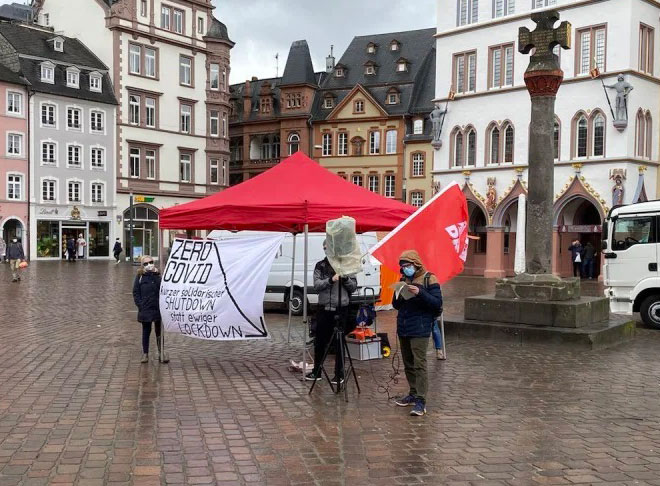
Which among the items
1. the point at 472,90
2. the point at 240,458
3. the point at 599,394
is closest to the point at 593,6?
the point at 472,90

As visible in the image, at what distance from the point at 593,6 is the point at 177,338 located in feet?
93.2

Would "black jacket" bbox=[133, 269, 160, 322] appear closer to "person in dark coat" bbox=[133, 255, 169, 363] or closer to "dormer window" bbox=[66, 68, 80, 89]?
"person in dark coat" bbox=[133, 255, 169, 363]

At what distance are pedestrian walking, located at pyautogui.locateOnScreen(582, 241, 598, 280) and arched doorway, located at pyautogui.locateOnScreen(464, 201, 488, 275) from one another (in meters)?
5.85

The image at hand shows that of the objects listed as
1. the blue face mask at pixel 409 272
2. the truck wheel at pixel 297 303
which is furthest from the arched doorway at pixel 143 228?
the blue face mask at pixel 409 272

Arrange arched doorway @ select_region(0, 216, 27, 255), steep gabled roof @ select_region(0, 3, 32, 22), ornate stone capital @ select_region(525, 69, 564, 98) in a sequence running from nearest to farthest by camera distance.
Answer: ornate stone capital @ select_region(525, 69, 564, 98) → arched doorway @ select_region(0, 216, 27, 255) → steep gabled roof @ select_region(0, 3, 32, 22)

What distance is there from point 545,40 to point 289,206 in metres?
6.37

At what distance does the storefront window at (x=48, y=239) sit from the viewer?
49188 mm

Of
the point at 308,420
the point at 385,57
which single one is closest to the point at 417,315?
the point at 308,420

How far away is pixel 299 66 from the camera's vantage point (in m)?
62.6

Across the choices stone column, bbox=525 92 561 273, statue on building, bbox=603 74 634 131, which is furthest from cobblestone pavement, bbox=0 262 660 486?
statue on building, bbox=603 74 634 131

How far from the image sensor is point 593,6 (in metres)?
34.6

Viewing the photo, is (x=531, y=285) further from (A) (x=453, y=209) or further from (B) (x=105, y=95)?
(B) (x=105, y=95)

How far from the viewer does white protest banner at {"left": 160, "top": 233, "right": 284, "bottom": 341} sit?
32.6ft

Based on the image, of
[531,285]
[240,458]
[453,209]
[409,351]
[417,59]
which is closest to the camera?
[240,458]
